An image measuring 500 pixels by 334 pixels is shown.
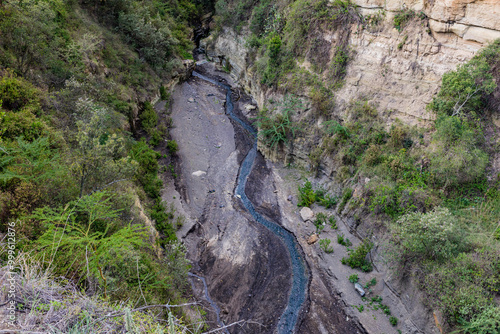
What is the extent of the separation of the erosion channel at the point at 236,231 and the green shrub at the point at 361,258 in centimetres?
236

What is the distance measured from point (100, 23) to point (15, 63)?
1476 cm

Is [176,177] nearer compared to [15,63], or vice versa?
[15,63]

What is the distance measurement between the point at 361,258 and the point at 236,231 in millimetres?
8369

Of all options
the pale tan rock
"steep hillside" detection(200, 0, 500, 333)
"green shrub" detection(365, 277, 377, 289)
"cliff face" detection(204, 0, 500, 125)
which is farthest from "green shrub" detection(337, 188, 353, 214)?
the pale tan rock

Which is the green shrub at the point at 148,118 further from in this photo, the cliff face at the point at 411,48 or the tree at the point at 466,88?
the tree at the point at 466,88

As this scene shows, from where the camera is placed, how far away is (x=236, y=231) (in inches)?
777

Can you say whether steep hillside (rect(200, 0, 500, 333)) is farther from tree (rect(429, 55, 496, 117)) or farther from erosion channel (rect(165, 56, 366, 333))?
erosion channel (rect(165, 56, 366, 333))

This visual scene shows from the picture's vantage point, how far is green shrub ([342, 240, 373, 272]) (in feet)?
54.2

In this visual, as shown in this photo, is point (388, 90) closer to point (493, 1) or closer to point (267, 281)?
point (493, 1)

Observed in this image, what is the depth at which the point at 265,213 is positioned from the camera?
70.4 feet

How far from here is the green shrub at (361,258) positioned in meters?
16.5

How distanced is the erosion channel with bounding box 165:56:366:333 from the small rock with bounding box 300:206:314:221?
168cm

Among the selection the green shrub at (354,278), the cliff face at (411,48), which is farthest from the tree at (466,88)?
the green shrub at (354,278)

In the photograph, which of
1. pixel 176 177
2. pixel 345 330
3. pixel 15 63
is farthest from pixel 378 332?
pixel 15 63
